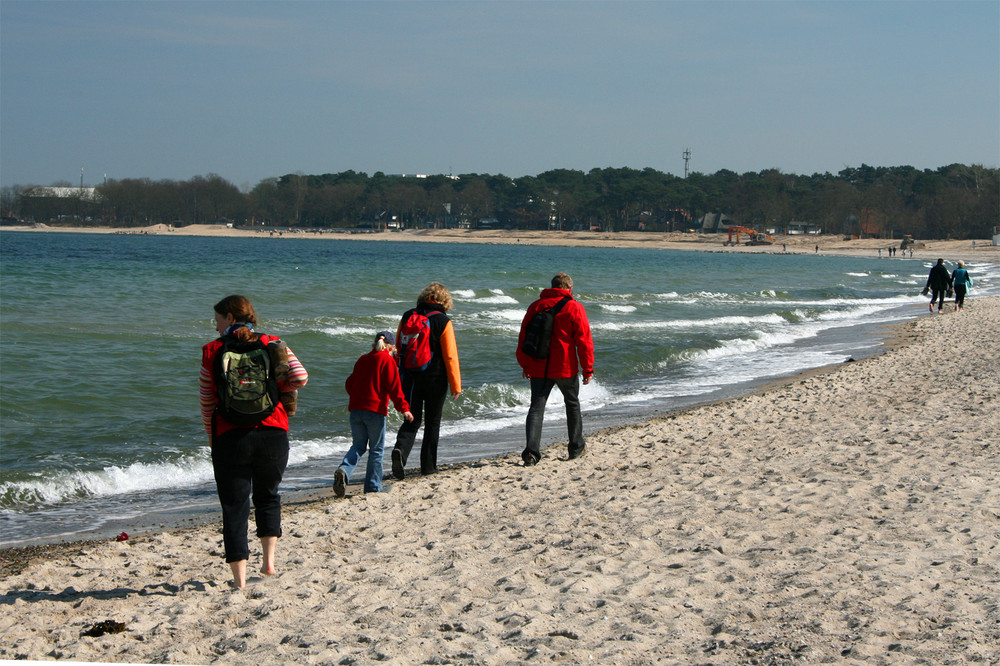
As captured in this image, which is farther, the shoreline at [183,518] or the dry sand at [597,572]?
the shoreline at [183,518]

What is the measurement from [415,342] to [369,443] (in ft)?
2.98

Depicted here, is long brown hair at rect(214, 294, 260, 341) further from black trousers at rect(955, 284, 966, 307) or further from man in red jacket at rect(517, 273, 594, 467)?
black trousers at rect(955, 284, 966, 307)

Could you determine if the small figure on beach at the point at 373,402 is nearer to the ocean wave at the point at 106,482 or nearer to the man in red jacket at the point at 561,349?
the man in red jacket at the point at 561,349

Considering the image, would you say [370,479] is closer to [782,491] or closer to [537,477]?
[537,477]

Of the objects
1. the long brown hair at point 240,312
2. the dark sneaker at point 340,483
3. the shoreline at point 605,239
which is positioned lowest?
the dark sneaker at point 340,483

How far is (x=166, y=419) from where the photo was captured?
10.7 meters

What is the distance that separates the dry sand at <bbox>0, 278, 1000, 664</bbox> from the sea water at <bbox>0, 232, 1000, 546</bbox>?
1965mm

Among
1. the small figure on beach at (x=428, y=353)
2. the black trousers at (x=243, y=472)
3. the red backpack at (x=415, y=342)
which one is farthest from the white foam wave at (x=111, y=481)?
the black trousers at (x=243, y=472)

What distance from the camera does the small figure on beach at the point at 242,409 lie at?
170 inches

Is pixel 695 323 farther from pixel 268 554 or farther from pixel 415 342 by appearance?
pixel 268 554

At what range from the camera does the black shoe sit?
7.47m

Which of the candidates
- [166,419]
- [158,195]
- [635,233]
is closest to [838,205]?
[635,233]

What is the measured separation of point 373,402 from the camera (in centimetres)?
695

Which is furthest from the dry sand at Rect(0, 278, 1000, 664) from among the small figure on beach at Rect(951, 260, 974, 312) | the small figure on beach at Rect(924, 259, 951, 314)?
the small figure on beach at Rect(951, 260, 974, 312)
